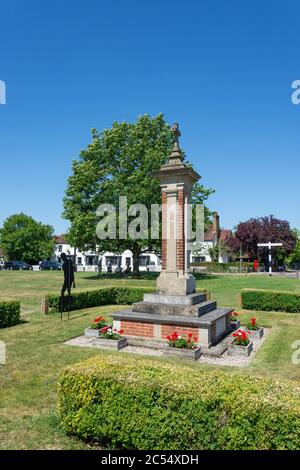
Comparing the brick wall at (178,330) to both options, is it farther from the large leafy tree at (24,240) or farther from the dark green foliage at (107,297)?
the large leafy tree at (24,240)

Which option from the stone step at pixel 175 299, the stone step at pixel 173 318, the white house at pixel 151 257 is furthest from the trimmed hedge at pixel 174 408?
the white house at pixel 151 257

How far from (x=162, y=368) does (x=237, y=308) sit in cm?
1444

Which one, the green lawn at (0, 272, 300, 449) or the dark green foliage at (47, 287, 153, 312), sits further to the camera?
the dark green foliage at (47, 287, 153, 312)

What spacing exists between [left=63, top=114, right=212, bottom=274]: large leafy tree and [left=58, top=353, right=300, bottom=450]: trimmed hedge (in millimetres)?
26319

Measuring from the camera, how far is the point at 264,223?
59.1 meters

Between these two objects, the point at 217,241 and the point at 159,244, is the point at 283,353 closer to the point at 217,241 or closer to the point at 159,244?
the point at 159,244

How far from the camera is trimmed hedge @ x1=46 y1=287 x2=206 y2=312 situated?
59.6ft

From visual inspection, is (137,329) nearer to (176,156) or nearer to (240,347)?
(240,347)

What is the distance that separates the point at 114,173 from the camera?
34062 mm

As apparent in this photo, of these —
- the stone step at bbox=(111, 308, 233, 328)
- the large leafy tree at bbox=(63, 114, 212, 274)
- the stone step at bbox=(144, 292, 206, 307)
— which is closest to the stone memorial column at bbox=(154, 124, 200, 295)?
the stone step at bbox=(144, 292, 206, 307)

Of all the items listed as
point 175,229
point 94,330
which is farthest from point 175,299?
point 94,330

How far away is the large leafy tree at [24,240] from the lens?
7281 centimetres

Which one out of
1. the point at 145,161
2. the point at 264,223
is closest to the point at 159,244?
the point at 145,161

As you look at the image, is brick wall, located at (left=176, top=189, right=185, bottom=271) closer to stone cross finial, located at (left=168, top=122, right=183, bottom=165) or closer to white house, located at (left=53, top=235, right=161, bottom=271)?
stone cross finial, located at (left=168, top=122, right=183, bottom=165)
